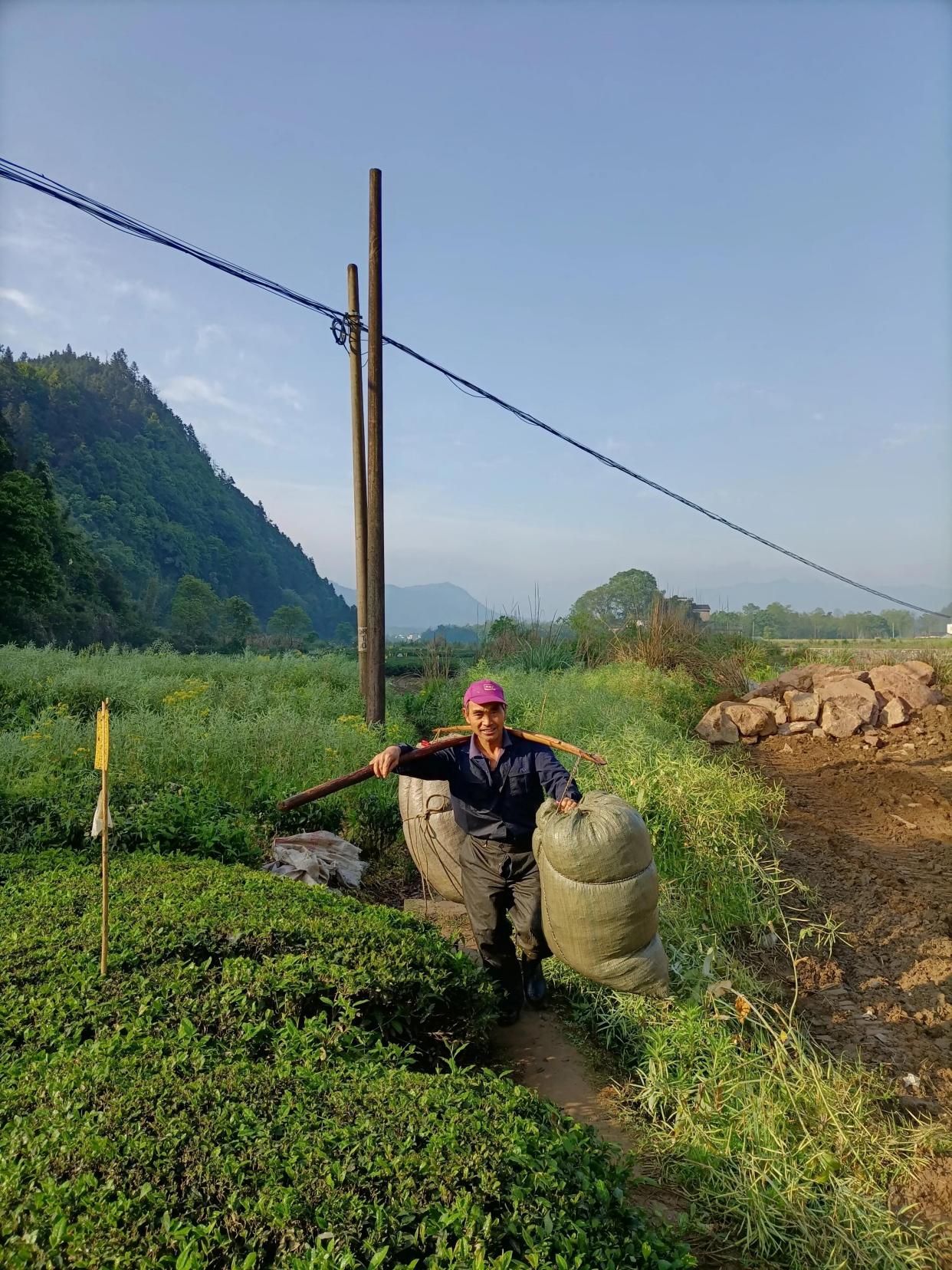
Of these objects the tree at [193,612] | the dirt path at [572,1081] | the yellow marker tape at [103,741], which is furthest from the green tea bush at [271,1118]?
the tree at [193,612]

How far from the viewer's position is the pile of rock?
1034 cm

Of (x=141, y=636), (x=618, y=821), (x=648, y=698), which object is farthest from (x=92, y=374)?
(x=618, y=821)

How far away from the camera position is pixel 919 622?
106 feet

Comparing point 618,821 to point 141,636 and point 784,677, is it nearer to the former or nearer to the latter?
point 784,677

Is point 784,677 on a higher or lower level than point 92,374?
lower

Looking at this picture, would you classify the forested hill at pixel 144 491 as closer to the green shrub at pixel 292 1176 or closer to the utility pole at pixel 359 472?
the utility pole at pixel 359 472

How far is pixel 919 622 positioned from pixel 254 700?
32.0m

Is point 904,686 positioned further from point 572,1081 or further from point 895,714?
point 572,1081

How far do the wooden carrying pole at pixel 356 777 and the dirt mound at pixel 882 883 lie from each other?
7.55ft

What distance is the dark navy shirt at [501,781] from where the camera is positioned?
11.2 feet

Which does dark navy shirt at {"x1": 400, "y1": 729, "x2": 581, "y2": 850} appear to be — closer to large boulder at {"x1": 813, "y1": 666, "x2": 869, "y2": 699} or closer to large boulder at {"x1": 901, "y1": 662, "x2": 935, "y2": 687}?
large boulder at {"x1": 813, "y1": 666, "x2": 869, "y2": 699}

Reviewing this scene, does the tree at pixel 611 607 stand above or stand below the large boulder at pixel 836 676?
above

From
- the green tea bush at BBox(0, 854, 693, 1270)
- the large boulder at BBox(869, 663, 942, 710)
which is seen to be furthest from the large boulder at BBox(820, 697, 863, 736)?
the green tea bush at BBox(0, 854, 693, 1270)

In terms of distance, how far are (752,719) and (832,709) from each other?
111 centimetres
